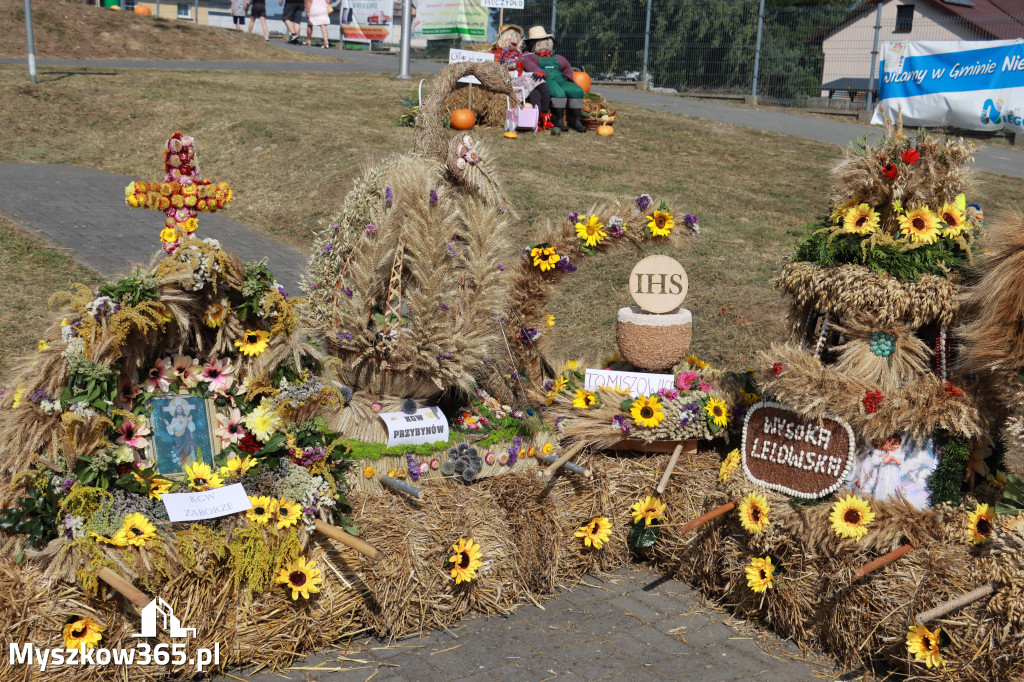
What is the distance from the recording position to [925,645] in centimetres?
324

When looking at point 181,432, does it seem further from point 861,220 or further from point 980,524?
point 980,524

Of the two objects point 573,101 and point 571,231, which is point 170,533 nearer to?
point 571,231

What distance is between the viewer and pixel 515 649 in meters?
3.64

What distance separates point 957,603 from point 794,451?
0.90 m

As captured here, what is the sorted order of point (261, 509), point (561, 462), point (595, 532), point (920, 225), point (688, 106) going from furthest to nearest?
point (688, 106) < point (595, 532) < point (561, 462) < point (920, 225) < point (261, 509)

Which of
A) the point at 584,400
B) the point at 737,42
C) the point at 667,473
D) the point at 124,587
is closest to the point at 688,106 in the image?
the point at 737,42

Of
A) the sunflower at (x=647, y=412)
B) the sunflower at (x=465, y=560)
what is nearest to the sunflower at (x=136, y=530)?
the sunflower at (x=465, y=560)

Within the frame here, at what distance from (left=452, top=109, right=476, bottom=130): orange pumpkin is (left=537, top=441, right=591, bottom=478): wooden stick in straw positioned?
367 inches

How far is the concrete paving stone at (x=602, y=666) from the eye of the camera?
3484 millimetres

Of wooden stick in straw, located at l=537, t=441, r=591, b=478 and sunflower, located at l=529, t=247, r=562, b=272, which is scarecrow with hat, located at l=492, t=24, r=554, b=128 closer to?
sunflower, located at l=529, t=247, r=562, b=272

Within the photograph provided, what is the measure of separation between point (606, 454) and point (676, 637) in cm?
94

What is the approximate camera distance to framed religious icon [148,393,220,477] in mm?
3506

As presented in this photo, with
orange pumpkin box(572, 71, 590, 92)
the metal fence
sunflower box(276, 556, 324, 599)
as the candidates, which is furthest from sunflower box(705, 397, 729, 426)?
the metal fence

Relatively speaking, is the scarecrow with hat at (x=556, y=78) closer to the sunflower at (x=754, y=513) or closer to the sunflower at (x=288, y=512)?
the sunflower at (x=754, y=513)
